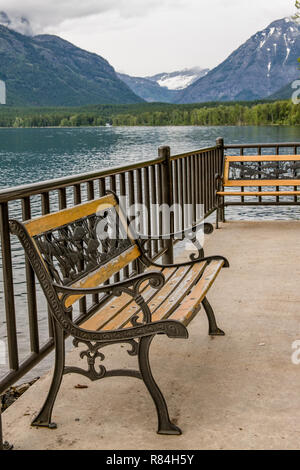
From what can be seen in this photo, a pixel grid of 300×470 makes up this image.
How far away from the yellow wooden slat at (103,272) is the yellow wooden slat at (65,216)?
33 cm

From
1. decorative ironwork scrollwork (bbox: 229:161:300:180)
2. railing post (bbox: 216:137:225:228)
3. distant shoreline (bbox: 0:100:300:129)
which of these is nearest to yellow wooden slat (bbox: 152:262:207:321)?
railing post (bbox: 216:137:225:228)

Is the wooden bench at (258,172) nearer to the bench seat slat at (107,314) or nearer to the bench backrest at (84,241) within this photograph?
the bench backrest at (84,241)

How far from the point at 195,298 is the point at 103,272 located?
577 millimetres

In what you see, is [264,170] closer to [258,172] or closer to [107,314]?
[258,172]

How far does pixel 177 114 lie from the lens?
170 m

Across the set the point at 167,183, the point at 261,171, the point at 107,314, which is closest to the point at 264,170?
the point at 261,171

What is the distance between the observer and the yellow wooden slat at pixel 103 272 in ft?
10.5

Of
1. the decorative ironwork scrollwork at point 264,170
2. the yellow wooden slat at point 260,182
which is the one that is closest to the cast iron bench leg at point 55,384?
the yellow wooden slat at point 260,182

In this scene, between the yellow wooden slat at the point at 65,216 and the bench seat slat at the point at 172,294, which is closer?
the yellow wooden slat at the point at 65,216

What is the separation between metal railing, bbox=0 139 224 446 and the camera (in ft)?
9.88

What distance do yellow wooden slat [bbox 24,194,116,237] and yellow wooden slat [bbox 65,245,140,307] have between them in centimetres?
33

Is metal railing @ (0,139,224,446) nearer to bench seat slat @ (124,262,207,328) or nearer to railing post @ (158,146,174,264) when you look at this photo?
railing post @ (158,146,174,264)

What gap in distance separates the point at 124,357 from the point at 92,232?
983mm
